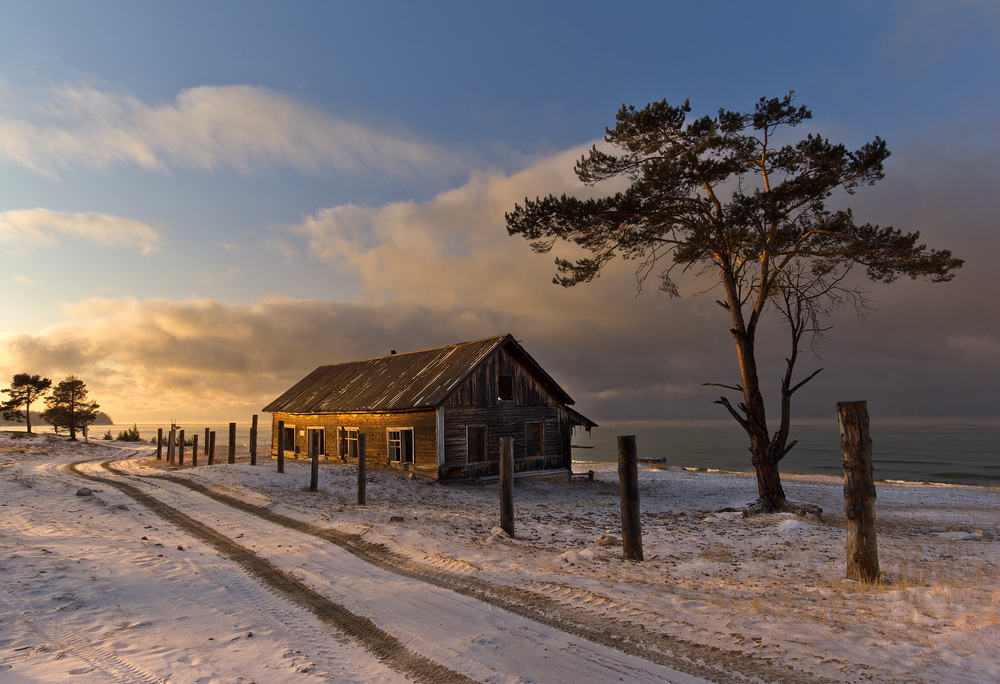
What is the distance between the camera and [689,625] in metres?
5.96

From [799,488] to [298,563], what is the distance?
2666 cm

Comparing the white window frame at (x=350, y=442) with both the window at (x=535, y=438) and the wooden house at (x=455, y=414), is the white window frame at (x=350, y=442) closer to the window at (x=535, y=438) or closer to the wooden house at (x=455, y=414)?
the wooden house at (x=455, y=414)

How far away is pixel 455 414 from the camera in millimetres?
24062

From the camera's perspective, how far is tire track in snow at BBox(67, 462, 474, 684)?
15.8 ft

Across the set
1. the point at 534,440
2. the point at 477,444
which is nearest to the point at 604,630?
Result: the point at 477,444

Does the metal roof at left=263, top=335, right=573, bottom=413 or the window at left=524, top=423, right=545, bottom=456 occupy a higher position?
the metal roof at left=263, top=335, right=573, bottom=413

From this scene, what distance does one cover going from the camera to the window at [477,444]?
24959 millimetres

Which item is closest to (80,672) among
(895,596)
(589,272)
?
(895,596)

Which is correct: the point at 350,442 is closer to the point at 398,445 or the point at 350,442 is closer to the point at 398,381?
the point at 398,381

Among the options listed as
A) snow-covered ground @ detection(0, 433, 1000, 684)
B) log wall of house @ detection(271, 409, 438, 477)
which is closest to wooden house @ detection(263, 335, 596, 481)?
log wall of house @ detection(271, 409, 438, 477)

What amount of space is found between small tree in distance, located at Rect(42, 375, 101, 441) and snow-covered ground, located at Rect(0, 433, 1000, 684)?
183 ft

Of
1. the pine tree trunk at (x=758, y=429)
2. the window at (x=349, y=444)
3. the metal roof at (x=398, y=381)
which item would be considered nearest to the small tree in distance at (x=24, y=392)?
the metal roof at (x=398, y=381)

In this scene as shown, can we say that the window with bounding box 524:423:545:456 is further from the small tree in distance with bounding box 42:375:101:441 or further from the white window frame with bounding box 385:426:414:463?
the small tree in distance with bounding box 42:375:101:441

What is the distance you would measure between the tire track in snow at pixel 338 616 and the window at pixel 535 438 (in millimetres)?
16992
